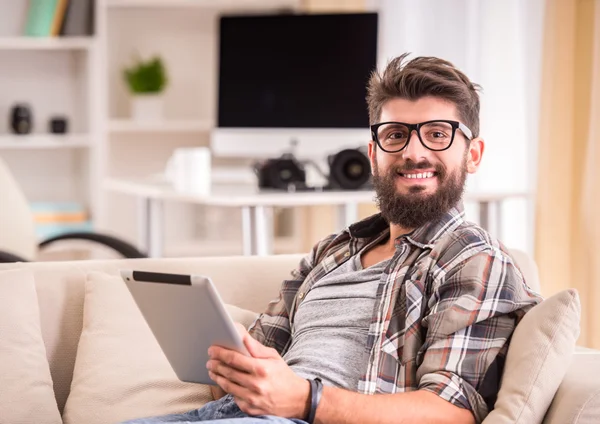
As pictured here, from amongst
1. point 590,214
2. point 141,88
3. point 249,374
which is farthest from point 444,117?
point 141,88

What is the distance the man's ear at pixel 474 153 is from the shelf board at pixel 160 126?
3.30m

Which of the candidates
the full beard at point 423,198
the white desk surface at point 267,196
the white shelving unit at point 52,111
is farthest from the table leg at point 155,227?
the full beard at point 423,198

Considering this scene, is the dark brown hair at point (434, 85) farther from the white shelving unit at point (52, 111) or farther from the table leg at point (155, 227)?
the white shelving unit at point (52, 111)

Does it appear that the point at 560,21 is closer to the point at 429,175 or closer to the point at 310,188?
the point at 310,188

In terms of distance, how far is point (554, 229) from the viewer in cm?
298

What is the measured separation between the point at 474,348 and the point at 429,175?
363 mm

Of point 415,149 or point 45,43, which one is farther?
point 45,43

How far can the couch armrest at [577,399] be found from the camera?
1.47 meters

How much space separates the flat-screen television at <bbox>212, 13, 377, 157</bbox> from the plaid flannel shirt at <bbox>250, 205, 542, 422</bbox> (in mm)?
2174

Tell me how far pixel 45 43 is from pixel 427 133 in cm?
351

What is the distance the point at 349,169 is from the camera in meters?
3.39

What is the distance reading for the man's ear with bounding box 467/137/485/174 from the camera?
1.82 meters

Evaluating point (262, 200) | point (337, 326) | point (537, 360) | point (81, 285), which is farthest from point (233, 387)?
point (262, 200)

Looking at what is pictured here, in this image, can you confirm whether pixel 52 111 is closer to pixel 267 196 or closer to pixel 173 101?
pixel 173 101
